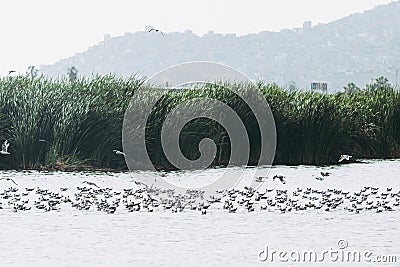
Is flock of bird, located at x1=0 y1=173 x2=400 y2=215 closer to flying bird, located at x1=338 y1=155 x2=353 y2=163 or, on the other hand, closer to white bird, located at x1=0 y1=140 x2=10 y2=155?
white bird, located at x1=0 y1=140 x2=10 y2=155

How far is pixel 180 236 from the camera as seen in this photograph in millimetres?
7473

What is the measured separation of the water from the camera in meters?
6.44

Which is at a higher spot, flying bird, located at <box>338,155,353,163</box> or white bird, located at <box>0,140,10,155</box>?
flying bird, located at <box>338,155,353,163</box>

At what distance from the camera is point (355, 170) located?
13.9 metres

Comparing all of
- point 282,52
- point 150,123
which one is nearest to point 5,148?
point 150,123

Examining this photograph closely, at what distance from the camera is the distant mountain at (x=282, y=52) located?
278 feet

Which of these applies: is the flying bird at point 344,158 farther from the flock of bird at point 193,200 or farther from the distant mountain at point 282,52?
the distant mountain at point 282,52

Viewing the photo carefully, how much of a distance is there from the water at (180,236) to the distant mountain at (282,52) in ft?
207

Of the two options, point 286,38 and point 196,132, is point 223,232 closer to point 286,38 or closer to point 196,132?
point 196,132

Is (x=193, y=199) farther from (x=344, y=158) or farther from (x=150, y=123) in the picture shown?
(x=344, y=158)

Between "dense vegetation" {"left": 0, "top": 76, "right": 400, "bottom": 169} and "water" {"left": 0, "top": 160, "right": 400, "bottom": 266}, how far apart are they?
3.38 metres

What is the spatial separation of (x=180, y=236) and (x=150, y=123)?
6.26 m

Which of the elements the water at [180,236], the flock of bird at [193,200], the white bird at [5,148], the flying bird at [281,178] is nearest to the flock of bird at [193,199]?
the flock of bird at [193,200]

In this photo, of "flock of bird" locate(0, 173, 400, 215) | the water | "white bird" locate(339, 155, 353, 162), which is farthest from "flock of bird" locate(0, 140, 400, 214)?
"white bird" locate(339, 155, 353, 162)
